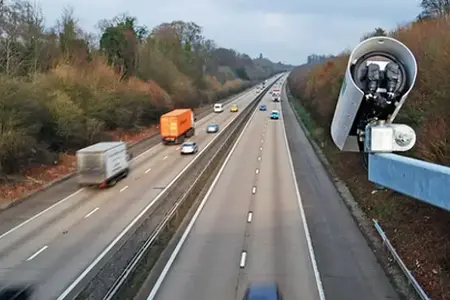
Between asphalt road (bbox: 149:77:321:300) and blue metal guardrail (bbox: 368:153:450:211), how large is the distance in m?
11.5

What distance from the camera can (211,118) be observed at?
82.4 meters

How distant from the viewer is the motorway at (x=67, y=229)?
1884cm

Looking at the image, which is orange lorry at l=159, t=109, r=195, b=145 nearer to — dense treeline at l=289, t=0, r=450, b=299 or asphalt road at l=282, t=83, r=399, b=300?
asphalt road at l=282, t=83, r=399, b=300

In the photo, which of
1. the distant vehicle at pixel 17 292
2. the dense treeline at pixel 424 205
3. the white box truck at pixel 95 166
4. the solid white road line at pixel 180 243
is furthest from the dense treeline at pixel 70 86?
the dense treeline at pixel 424 205

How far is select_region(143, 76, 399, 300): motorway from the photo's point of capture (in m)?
17.2

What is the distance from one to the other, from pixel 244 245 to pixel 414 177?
56.3 feet

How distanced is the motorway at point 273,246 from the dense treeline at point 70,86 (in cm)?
1240

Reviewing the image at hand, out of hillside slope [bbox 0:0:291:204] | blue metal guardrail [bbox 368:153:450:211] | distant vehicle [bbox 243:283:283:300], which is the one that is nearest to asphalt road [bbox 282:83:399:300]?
distant vehicle [bbox 243:283:283:300]

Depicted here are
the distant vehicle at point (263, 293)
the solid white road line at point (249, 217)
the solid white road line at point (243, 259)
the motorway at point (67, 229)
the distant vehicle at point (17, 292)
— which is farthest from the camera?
the solid white road line at point (249, 217)

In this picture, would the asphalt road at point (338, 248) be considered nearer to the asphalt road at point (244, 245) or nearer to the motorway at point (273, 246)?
the motorway at point (273, 246)

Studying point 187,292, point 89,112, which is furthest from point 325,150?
point 187,292

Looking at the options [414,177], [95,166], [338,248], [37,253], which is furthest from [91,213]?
[414,177]

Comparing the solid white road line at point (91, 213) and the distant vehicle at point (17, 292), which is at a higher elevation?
the distant vehicle at point (17, 292)

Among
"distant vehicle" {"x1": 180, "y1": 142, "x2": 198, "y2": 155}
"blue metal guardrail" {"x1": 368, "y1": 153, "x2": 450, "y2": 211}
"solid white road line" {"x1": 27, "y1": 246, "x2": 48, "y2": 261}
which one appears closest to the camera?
"blue metal guardrail" {"x1": 368, "y1": 153, "x2": 450, "y2": 211}
